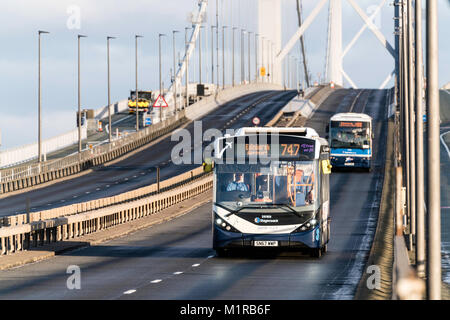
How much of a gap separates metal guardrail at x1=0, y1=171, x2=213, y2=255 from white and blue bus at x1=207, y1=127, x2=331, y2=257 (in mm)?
5727

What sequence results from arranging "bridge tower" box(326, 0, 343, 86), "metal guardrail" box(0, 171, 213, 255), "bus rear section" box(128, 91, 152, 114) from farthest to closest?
1. "bridge tower" box(326, 0, 343, 86)
2. "bus rear section" box(128, 91, 152, 114)
3. "metal guardrail" box(0, 171, 213, 255)

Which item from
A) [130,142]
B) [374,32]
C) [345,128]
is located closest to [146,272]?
[345,128]

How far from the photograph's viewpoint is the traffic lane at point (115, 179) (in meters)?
59.9

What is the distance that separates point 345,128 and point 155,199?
2395 cm

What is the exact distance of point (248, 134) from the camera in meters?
27.6

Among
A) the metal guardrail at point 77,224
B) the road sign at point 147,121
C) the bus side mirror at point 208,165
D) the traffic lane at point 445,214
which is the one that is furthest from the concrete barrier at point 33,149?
the bus side mirror at point 208,165

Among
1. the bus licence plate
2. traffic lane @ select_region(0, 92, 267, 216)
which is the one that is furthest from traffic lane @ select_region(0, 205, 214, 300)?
traffic lane @ select_region(0, 92, 267, 216)

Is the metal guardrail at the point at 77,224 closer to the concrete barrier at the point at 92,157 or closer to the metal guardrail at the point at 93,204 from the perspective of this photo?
the metal guardrail at the point at 93,204

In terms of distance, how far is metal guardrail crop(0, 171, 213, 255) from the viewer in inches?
1138

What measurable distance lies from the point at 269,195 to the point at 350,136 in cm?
4340

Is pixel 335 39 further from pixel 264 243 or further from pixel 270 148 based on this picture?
pixel 264 243

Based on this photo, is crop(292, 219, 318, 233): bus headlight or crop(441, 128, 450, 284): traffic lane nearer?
crop(292, 219, 318, 233): bus headlight

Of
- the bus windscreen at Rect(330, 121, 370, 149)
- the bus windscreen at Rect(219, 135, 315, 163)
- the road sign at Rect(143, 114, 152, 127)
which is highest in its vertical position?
the road sign at Rect(143, 114, 152, 127)

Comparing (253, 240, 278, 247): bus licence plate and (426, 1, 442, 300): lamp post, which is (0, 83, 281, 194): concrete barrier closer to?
(253, 240, 278, 247): bus licence plate
